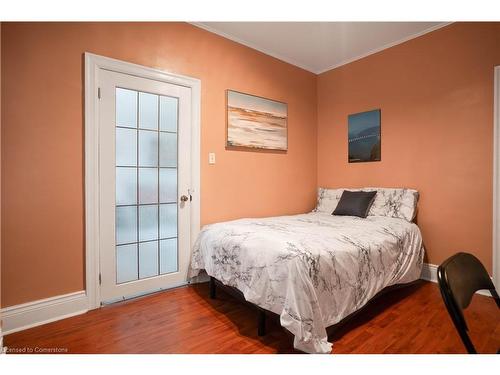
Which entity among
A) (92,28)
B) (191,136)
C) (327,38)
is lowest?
(191,136)

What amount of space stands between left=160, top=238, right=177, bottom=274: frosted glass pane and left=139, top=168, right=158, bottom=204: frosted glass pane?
436 mm

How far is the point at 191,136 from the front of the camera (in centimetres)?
268

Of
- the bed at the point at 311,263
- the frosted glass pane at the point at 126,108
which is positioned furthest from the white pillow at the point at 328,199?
the frosted glass pane at the point at 126,108

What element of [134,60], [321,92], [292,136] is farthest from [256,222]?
[321,92]

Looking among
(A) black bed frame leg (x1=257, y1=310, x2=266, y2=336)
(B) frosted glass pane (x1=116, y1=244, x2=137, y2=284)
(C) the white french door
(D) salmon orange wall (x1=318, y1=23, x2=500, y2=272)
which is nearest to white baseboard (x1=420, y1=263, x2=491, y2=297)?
(D) salmon orange wall (x1=318, y1=23, x2=500, y2=272)

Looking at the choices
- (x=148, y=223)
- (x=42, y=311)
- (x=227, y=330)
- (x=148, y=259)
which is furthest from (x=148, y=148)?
(x=227, y=330)

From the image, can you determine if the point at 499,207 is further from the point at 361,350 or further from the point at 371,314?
the point at 361,350

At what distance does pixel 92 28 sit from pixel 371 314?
3.21 m

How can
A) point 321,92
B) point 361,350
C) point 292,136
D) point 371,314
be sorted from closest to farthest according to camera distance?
point 361,350 → point 371,314 → point 292,136 → point 321,92

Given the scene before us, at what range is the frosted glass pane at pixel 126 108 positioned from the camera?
228 cm

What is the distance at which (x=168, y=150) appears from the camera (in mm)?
2562

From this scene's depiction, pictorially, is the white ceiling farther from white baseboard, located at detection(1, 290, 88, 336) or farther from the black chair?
white baseboard, located at detection(1, 290, 88, 336)

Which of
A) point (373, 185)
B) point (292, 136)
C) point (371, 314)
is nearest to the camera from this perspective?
point (371, 314)

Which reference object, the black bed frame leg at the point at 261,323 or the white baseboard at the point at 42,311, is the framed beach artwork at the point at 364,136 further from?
the white baseboard at the point at 42,311
